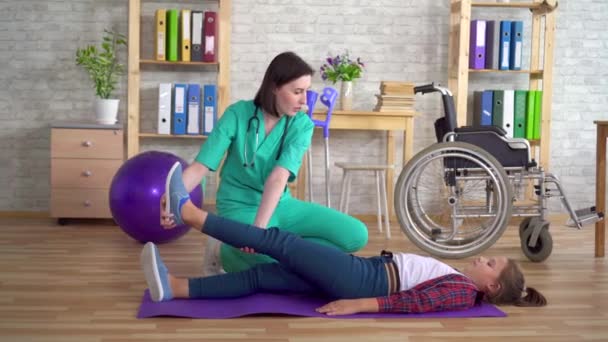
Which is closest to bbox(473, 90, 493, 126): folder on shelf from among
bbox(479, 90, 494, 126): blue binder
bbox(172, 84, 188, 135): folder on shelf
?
bbox(479, 90, 494, 126): blue binder

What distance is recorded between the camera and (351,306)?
8.56ft

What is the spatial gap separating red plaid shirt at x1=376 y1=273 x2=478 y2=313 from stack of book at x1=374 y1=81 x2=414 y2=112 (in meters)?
2.52

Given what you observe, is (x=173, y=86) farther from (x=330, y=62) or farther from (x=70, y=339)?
(x=70, y=339)

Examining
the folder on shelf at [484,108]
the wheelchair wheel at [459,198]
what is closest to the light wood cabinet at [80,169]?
the wheelchair wheel at [459,198]

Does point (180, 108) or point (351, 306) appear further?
point (180, 108)

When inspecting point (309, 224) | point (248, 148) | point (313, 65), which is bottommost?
point (309, 224)

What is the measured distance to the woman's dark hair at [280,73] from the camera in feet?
9.55

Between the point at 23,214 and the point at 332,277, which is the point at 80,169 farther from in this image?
the point at 332,277

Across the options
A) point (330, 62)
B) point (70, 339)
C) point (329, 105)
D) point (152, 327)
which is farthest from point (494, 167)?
point (70, 339)

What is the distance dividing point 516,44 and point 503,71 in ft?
0.63

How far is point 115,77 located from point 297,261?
3.16m

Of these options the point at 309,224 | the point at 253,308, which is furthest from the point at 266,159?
the point at 253,308

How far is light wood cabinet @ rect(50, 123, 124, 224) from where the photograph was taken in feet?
15.9

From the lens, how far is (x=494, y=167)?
154 inches
